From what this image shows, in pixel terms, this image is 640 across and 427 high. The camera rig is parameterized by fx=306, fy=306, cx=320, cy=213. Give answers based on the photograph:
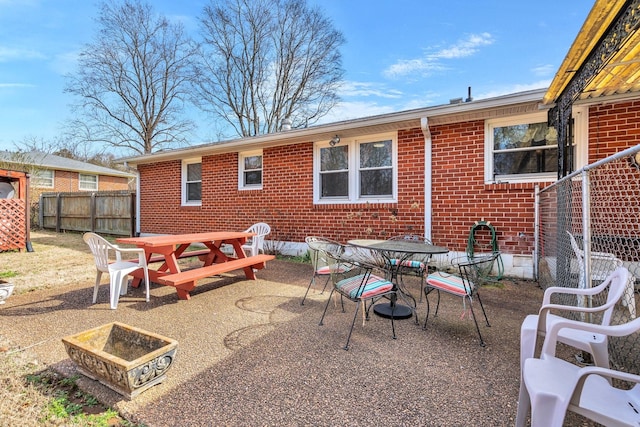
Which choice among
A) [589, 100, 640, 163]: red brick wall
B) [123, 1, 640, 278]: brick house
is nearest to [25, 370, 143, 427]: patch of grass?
[123, 1, 640, 278]: brick house

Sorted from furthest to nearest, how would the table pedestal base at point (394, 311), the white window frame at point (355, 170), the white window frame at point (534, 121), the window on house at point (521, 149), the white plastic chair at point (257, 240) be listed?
the white window frame at point (355, 170) → the white plastic chair at point (257, 240) → the window on house at point (521, 149) → the white window frame at point (534, 121) → the table pedestal base at point (394, 311)

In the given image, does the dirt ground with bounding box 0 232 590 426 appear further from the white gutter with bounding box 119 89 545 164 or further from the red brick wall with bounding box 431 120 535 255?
the white gutter with bounding box 119 89 545 164

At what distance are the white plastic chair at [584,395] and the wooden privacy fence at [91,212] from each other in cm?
1230

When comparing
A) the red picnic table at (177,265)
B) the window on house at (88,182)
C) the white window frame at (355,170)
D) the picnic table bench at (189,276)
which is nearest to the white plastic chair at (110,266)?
the red picnic table at (177,265)

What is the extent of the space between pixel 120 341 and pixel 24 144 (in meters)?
19.9

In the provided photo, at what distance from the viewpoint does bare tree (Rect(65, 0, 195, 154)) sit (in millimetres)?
18547

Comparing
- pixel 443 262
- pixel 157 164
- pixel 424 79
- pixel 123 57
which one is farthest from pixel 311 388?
pixel 123 57

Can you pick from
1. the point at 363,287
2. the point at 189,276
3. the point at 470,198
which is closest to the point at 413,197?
the point at 470,198

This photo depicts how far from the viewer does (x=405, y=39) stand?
11.6 metres

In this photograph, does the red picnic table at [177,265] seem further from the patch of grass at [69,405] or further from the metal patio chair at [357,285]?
the metal patio chair at [357,285]

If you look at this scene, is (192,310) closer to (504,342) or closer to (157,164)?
(504,342)

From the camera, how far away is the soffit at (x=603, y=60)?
8.14 feet

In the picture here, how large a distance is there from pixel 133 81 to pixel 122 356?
2238cm

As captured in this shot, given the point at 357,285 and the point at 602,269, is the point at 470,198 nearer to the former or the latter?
the point at 602,269
